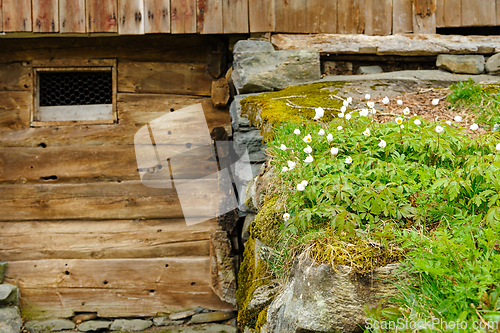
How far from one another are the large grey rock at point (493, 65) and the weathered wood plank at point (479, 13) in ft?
1.53

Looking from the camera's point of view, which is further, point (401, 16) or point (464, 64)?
point (401, 16)

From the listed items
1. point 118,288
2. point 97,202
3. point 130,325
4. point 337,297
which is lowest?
point 130,325

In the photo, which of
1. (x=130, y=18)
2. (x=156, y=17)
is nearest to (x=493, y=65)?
(x=156, y=17)

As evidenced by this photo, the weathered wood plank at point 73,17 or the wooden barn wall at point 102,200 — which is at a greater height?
the weathered wood plank at point 73,17

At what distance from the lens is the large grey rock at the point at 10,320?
3689 millimetres

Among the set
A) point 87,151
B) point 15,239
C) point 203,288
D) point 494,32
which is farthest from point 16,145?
point 494,32

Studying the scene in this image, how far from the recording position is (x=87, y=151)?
403cm

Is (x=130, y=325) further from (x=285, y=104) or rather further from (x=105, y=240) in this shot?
(x=285, y=104)

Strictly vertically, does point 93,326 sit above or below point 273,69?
below

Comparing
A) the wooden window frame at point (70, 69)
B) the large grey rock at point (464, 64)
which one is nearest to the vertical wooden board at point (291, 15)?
the large grey rock at point (464, 64)

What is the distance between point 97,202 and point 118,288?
100cm

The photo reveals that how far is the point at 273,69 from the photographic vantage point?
11.4 ft

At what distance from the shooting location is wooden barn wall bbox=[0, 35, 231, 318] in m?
3.90

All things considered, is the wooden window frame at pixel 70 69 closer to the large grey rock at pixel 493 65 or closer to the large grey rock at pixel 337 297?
the large grey rock at pixel 337 297
